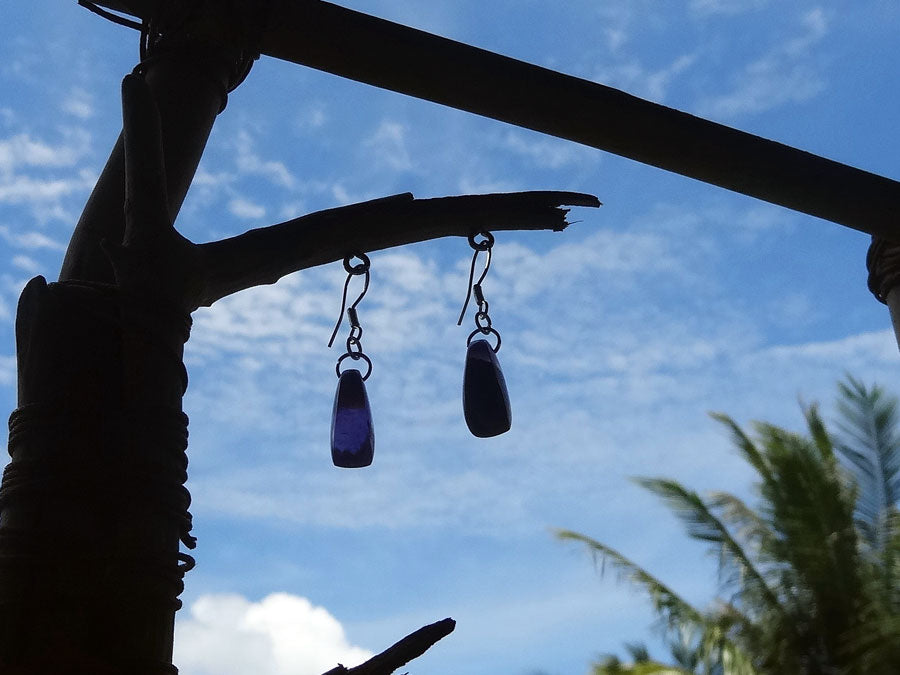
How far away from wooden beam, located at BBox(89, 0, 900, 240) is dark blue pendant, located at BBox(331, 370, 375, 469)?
643 millimetres

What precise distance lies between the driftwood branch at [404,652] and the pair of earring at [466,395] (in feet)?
1.86

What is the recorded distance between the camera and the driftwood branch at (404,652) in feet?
3.39

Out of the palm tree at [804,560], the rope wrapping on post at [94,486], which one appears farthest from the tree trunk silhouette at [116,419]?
the palm tree at [804,560]

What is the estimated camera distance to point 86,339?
114 cm

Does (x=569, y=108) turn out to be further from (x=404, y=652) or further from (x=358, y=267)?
(x=404, y=652)

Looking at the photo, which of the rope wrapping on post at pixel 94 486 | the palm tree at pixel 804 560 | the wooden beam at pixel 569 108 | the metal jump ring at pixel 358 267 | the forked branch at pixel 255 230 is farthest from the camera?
the palm tree at pixel 804 560

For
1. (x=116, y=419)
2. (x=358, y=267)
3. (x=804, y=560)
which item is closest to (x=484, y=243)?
(x=358, y=267)

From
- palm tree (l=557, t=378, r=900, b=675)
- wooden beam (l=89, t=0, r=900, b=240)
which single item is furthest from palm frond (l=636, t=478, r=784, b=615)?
wooden beam (l=89, t=0, r=900, b=240)

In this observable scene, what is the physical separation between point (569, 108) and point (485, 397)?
715 millimetres

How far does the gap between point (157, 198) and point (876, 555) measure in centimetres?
764

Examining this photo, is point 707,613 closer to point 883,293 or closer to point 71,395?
point 883,293

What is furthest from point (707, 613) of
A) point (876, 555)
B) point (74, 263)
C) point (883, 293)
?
point (74, 263)

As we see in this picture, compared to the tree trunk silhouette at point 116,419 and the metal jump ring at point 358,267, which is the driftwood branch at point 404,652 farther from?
the metal jump ring at point 358,267

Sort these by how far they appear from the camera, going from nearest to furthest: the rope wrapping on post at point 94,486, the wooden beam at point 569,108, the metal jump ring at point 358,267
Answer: the rope wrapping on post at point 94,486, the metal jump ring at point 358,267, the wooden beam at point 569,108
